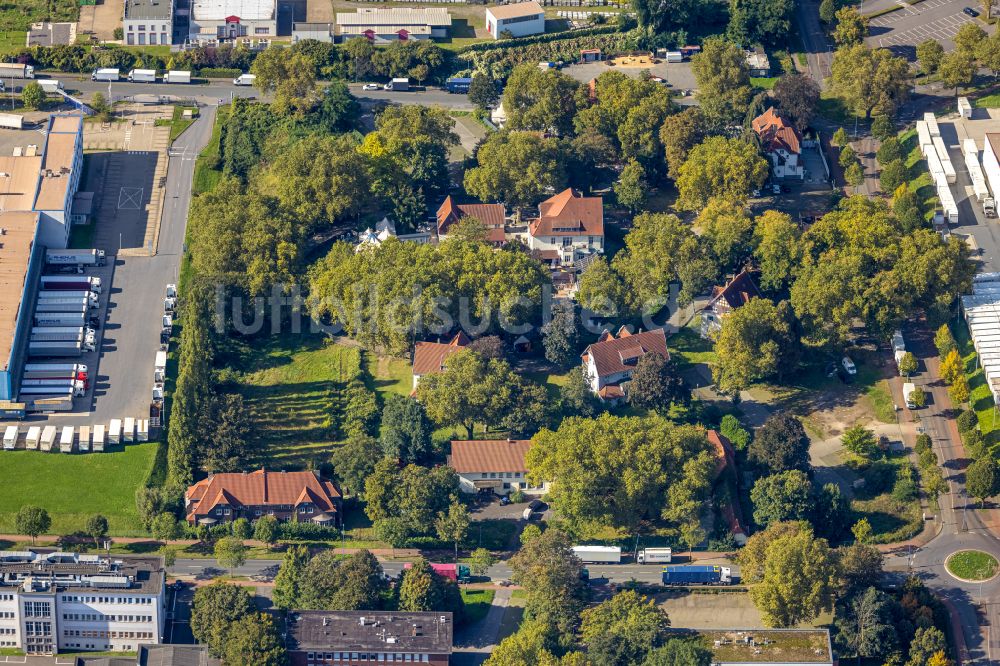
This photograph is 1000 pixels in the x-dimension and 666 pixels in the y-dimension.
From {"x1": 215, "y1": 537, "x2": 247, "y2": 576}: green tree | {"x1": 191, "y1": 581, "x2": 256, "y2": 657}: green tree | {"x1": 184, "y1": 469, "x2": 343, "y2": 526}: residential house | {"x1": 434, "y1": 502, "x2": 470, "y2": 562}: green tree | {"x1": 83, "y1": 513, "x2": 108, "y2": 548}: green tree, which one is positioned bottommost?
{"x1": 191, "y1": 581, "x2": 256, "y2": 657}: green tree

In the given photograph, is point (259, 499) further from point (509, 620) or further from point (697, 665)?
point (697, 665)

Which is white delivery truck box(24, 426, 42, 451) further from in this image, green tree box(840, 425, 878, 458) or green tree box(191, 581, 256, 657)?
green tree box(840, 425, 878, 458)

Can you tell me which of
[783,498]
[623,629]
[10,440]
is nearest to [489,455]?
[623,629]

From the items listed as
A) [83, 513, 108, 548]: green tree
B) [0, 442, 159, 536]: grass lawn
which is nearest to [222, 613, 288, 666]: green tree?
[83, 513, 108, 548]: green tree

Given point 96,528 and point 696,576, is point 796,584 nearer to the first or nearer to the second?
point 696,576

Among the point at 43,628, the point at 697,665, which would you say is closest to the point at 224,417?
the point at 43,628

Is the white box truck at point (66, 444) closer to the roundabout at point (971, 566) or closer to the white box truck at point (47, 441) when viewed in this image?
the white box truck at point (47, 441)
